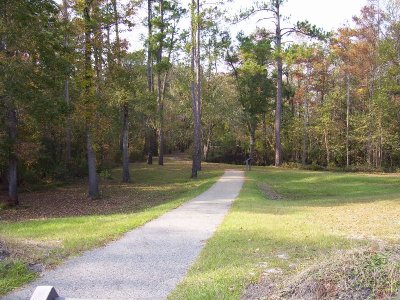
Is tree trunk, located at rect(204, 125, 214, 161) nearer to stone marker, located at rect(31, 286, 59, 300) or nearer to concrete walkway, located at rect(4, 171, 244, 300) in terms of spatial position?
concrete walkway, located at rect(4, 171, 244, 300)

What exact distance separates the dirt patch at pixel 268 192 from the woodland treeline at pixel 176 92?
18.1 feet

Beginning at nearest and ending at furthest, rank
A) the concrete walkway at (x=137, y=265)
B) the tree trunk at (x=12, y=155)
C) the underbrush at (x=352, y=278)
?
the underbrush at (x=352, y=278)
the concrete walkway at (x=137, y=265)
the tree trunk at (x=12, y=155)

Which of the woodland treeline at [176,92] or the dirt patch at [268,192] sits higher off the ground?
the woodland treeline at [176,92]

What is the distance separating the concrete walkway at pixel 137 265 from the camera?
186 inches

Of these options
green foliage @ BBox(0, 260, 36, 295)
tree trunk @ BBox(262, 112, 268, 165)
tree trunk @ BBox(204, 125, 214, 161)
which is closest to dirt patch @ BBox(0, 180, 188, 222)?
green foliage @ BBox(0, 260, 36, 295)

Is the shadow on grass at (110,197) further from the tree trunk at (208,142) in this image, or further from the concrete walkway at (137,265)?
the tree trunk at (208,142)

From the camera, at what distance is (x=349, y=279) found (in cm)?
371

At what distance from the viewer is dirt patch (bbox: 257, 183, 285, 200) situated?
1772 centimetres

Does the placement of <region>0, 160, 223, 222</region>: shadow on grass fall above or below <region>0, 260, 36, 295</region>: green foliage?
below

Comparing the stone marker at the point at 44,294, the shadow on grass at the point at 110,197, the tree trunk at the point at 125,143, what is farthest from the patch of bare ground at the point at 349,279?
the tree trunk at the point at 125,143

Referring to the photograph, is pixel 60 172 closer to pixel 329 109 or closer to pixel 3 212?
pixel 3 212

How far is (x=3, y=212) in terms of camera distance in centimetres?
1593

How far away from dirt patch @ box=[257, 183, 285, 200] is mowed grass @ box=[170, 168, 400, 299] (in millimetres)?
2391

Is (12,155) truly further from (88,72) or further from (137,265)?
(137,265)
